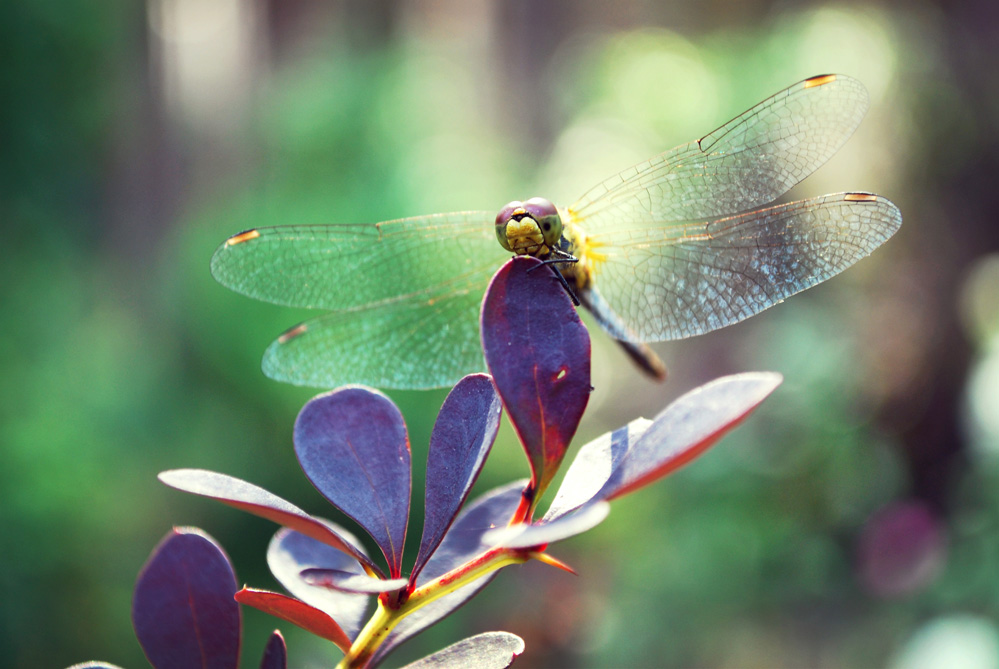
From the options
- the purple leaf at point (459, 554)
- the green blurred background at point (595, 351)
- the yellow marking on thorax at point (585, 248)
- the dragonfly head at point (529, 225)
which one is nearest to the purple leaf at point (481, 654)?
the purple leaf at point (459, 554)

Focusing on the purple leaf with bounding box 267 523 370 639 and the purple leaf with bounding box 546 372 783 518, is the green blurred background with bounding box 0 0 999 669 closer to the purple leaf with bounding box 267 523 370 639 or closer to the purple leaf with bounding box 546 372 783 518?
the purple leaf with bounding box 267 523 370 639

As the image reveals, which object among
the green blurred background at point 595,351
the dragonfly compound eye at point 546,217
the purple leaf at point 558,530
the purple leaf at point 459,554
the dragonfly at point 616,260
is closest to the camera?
the purple leaf at point 558,530

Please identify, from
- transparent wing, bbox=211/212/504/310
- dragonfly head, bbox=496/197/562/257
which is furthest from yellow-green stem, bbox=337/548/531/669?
transparent wing, bbox=211/212/504/310

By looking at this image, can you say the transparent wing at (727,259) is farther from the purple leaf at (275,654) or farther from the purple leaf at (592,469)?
the purple leaf at (275,654)

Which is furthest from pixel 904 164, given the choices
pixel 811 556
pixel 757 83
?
pixel 811 556

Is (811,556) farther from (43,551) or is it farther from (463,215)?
(43,551)

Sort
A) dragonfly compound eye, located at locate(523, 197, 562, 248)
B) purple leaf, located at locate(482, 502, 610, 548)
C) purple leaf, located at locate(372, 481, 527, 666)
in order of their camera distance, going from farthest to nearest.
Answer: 1. dragonfly compound eye, located at locate(523, 197, 562, 248)
2. purple leaf, located at locate(372, 481, 527, 666)
3. purple leaf, located at locate(482, 502, 610, 548)
